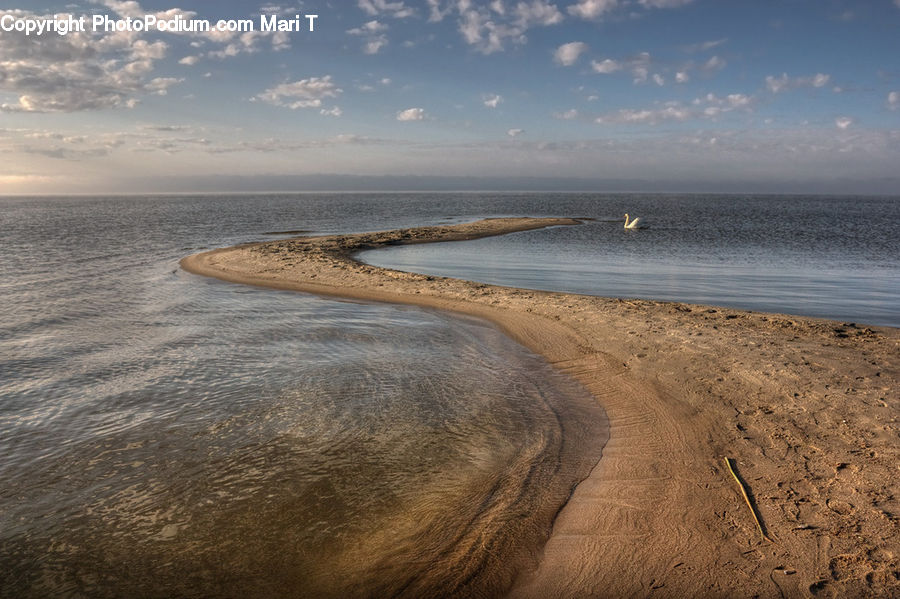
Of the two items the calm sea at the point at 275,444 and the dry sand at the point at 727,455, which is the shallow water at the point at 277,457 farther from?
the dry sand at the point at 727,455

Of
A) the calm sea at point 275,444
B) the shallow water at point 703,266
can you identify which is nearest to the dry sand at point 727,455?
the calm sea at point 275,444

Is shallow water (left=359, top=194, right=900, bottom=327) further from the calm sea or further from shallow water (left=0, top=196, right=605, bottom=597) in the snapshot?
shallow water (left=0, top=196, right=605, bottom=597)

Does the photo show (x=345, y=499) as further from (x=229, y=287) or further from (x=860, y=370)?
(x=229, y=287)

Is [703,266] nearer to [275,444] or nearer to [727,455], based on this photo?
[727,455]

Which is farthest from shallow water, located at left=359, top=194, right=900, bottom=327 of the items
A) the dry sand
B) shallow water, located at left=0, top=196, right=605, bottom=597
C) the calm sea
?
shallow water, located at left=0, top=196, right=605, bottom=597

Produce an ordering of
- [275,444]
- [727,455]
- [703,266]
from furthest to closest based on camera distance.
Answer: [703,266]
[275,444]
[727,455]

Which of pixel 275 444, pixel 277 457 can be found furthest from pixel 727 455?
pixel 275 444
